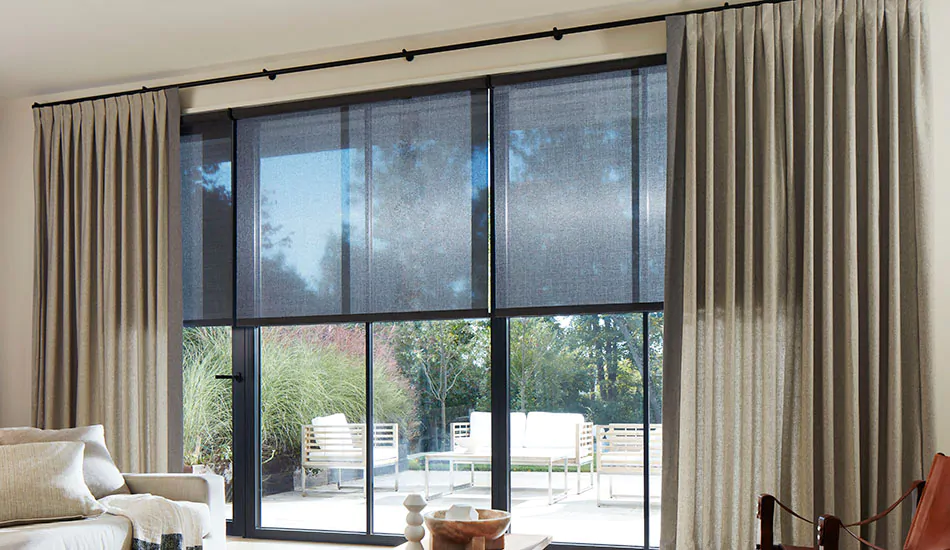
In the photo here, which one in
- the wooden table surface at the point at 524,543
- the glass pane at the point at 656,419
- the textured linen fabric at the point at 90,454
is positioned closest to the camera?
the wooden table surface at the point at 524,543

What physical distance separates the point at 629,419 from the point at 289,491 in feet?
6.75

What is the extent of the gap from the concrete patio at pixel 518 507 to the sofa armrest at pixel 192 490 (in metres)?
0.97

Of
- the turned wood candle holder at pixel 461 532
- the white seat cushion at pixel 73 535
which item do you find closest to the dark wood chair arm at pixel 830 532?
the turned wood candle holder at pixel 461 532

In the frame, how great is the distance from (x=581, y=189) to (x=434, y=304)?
3.23 feet

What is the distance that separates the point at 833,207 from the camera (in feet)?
12.8

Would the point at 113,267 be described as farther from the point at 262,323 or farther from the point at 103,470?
the point at 103,470

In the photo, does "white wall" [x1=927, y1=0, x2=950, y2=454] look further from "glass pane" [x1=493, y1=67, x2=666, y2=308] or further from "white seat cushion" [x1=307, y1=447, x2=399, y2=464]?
"white seat cushion" [x1=307, y1=447, x2=399, y2=464]

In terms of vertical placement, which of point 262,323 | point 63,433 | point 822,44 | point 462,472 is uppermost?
point 822,44

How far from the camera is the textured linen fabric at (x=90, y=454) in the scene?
13.1ft

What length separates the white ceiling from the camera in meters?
4.25

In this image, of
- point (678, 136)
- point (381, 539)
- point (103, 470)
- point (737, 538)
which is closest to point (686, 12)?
point (678, 136)

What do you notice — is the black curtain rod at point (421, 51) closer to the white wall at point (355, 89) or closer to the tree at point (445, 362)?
the white wall at point (355, 89)

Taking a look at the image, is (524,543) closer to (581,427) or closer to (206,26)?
(581,427)

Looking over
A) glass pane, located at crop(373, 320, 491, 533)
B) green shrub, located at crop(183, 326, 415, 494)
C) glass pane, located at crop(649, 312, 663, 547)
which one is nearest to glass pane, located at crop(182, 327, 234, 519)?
green shrub, located at crop(183, 326, 415, 494)
